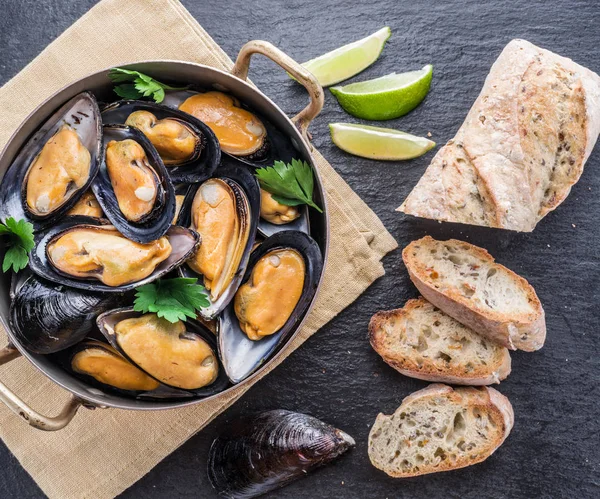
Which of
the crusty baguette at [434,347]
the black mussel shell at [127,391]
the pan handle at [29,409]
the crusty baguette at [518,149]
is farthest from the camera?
the crusty baguette at [434,347]

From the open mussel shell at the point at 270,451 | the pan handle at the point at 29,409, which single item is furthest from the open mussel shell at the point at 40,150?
the open mussel shell at the point at 270,451

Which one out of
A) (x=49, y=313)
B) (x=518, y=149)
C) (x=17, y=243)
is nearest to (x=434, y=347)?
(x=518, y=149)

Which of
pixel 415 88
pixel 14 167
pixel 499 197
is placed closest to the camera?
pixel 14 167

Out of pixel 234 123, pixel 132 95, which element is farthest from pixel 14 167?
pixel 234 123

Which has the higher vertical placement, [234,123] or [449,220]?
[234,123]

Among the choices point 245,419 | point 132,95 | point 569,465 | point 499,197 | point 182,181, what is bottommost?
point 569,465

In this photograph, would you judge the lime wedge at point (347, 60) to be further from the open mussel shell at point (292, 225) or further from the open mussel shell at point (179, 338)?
the open mussel shell at point (179, 338)

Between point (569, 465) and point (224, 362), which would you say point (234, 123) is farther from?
point (569, 465)
